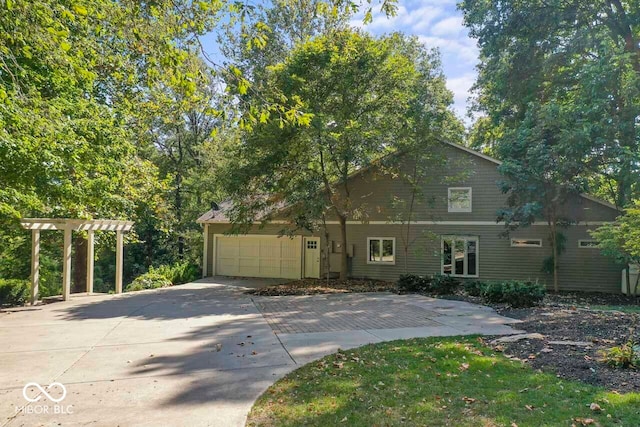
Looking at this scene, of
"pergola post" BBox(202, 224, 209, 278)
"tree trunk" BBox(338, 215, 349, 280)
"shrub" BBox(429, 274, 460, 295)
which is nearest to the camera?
"shrub" BBox(429, 274, 460, 295)

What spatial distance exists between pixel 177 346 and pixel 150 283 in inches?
429

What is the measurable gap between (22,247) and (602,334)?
20186 mm

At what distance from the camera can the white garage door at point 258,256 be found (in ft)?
61.2

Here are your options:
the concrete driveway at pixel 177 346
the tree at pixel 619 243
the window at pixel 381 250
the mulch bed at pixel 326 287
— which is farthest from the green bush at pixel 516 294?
the window at pixel 381 250

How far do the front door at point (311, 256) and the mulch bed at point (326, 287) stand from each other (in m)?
1.58

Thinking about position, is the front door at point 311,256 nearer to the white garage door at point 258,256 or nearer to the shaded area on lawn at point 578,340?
the white garage door at point 258,256

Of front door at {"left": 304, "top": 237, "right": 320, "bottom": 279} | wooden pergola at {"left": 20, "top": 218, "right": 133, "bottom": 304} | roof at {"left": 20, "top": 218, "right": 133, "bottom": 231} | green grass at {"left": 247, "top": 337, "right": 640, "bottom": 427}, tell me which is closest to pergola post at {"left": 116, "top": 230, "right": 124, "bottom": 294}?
wooden pergola at {"left": 20, "top": 218, "right": 133, "bottom": 304}

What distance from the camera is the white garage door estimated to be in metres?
18.6

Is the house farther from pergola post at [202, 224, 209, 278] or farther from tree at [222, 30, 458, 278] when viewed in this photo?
tree at [222, 30, 458, 278]

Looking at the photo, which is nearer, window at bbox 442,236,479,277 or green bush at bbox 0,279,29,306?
green bush at bbox 0,279,29,306

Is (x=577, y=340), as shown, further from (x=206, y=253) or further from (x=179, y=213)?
(x=179, y=213)

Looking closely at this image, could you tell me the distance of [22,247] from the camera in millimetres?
17234

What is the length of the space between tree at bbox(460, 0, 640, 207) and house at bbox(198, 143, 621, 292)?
1840mm

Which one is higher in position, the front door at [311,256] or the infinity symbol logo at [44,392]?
Answer: the front door at [311,256]
